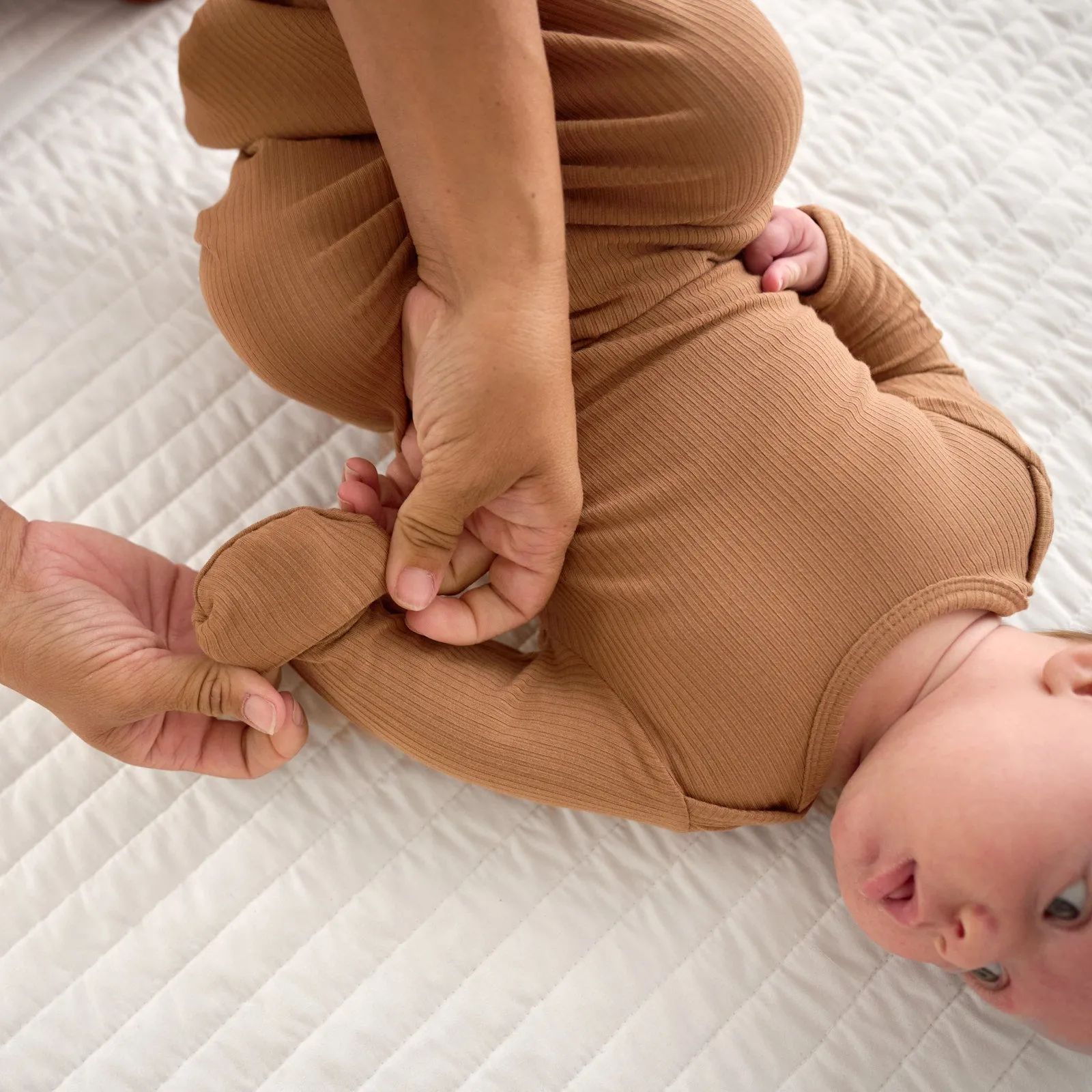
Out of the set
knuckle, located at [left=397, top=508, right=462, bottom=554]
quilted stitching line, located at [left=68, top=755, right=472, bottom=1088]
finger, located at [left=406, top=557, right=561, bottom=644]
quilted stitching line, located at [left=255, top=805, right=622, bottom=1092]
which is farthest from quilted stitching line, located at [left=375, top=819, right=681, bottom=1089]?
knuckle, located at [left=397, top=508, right=462, bottom=554]

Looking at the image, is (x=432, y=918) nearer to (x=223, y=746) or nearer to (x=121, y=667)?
(x=223, y=746)

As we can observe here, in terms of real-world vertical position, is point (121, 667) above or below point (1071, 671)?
above

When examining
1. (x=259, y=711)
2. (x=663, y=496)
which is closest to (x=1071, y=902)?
(x=663, y=496)

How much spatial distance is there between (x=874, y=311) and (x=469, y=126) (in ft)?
1.57

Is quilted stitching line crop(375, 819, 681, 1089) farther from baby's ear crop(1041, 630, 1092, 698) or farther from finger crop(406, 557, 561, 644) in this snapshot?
baby's ear crop(1041, 630, 1092, 698)

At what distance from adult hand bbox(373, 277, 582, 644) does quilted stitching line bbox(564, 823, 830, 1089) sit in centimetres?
32

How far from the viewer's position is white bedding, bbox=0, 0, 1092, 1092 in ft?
2.87

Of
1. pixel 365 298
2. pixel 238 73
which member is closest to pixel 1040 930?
pixel 365 298

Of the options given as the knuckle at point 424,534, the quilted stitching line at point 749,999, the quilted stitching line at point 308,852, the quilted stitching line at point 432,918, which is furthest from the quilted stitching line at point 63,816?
the quilted stitching line at point 749,999

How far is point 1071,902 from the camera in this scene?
2.36 feet

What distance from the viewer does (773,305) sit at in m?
0.91

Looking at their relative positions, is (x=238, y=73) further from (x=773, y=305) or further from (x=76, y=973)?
(x=76, y=973)

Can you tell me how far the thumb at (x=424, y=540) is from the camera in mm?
783

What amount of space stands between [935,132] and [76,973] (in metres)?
1.23
